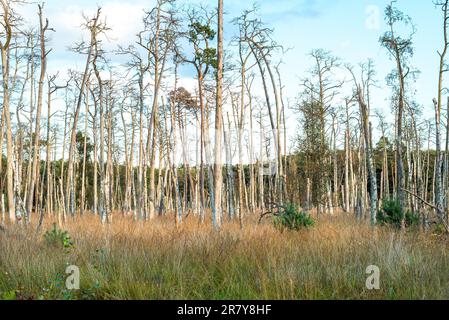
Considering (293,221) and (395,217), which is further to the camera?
(395,217)

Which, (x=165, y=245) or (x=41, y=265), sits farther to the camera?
(x=165, y=245)

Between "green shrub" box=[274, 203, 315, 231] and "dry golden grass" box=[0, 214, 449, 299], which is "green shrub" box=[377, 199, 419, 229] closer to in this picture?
"green shrub" box=[274, 203, 315, 231]

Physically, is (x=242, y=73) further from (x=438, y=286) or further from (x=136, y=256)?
(x=438, y=286)

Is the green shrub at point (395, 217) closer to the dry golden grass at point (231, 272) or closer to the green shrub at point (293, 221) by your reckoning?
the green shrub at point (293, 221)

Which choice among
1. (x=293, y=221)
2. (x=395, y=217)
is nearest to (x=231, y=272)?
(x=293, y=221)

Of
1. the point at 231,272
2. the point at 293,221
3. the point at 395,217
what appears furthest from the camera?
the point at 395,217

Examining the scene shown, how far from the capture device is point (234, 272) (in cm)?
586

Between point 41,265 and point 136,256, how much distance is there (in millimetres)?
1513

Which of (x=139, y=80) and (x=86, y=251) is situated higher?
(x=139, y=80)

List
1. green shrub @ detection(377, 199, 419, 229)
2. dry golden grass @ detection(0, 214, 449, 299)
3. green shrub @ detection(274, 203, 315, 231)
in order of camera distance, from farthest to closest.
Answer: green shrub @ detection(377, 199, 419, 229), green shrub @ detection(274, 203, 315, 231), dry golden grass @ detection(0, 214, 449, 299)

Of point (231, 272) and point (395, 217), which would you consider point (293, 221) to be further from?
point (231, 272)

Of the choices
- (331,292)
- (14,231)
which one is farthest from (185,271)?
(14,231)

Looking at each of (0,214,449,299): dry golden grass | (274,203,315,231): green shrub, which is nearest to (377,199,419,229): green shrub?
(274,203,315,231): green shrub
